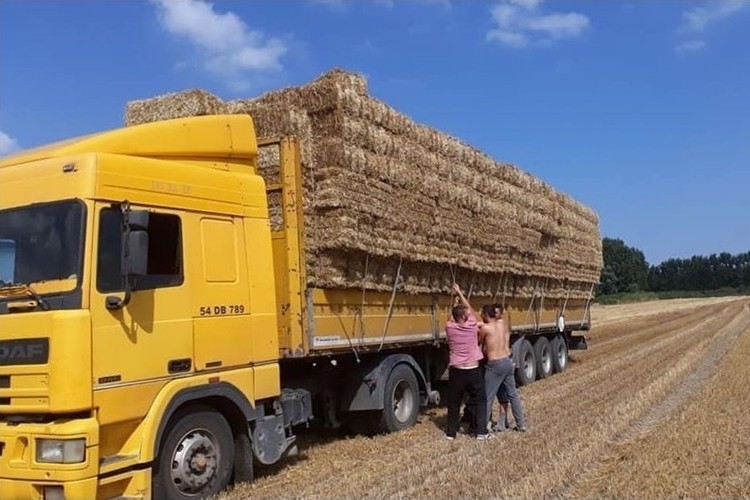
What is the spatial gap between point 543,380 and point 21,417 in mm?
11718

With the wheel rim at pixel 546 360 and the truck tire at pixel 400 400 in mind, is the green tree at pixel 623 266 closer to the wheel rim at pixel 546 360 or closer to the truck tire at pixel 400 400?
the wheel rim at pixel 546 360

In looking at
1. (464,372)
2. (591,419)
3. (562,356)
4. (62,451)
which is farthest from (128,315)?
(562,356)

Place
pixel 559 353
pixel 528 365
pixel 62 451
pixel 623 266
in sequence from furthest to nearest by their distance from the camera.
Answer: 1. pixel 623 266
2. pixel 559 353
3. pixel 528 365
4. pixel 62 451

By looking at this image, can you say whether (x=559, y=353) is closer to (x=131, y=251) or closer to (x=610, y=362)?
(x=610, y=362)

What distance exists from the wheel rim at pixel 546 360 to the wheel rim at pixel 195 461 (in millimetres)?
10830

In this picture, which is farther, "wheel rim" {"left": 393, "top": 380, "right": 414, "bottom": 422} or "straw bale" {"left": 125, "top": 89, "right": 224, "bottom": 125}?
"wheel rim" {"left": 393, "top": 380, "right": 414, "bottom": 422}

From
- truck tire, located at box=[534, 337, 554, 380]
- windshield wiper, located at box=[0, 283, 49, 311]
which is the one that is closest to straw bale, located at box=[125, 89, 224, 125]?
windshield wiper, located at box=[0, 283, 49, 311]

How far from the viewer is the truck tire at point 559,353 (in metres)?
17.2

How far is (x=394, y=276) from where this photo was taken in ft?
33.0

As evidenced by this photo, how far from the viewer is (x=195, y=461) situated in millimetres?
6551

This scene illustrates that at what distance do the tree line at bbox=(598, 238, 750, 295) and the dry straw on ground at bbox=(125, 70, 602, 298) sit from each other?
4544 inches

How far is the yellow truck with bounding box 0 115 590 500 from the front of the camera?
566 centimetres

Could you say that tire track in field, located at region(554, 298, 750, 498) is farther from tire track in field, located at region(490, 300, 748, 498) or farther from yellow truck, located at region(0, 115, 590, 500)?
yellow truck, located at region(0, 115, 590, 500)

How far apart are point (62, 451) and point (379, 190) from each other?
5.12m
